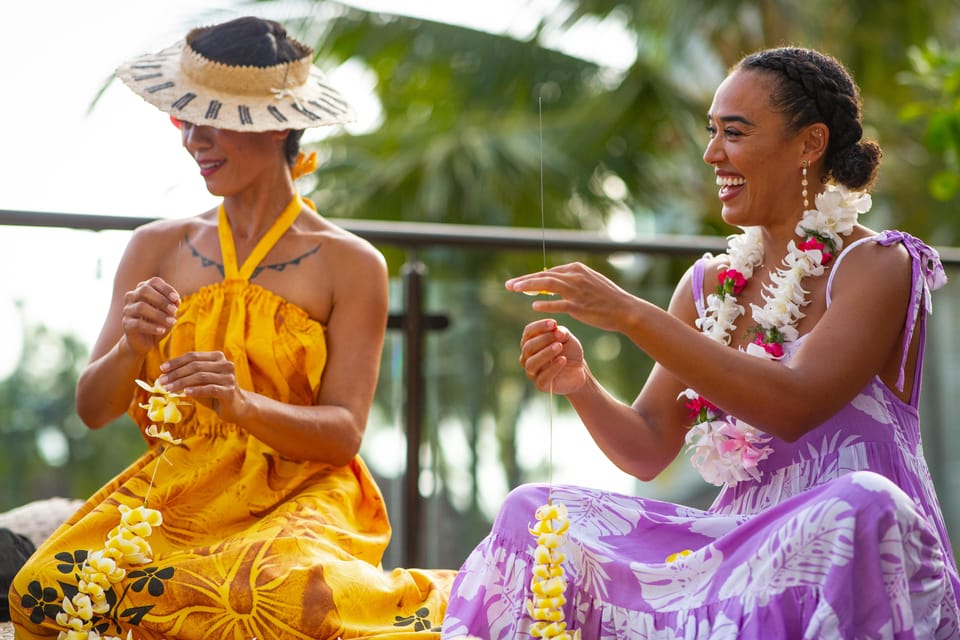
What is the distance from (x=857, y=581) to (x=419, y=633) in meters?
0.88

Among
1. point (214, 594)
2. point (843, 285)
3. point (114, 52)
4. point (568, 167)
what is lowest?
point (214, 594)

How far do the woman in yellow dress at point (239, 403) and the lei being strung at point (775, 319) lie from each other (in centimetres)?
63

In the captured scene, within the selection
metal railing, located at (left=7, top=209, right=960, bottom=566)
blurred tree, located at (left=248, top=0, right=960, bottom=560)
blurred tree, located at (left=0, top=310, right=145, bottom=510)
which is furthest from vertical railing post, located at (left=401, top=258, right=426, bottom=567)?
blurred tree, located at (left=248, top=0, right=960, bottom=560)

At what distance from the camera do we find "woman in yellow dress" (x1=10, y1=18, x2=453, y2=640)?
91.5 inches

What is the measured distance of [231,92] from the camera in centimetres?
272

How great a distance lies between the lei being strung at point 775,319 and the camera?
2299mm

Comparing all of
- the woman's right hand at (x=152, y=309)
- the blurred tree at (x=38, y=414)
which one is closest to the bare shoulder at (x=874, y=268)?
the woman's right hand at (x=152, y=309)

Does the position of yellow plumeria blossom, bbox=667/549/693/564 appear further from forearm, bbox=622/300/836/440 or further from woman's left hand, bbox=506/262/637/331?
woman's left hand, bbox=506/262/637/331

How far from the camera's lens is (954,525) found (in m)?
4.30

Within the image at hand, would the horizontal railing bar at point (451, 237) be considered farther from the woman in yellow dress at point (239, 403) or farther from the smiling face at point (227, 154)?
the smiling face at point (227, 154)

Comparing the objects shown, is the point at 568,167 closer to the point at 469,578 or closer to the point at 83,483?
the point at 83,483

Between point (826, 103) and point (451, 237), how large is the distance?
5.43ft

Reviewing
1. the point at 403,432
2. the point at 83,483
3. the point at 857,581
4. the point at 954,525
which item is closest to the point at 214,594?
the point at 857,581

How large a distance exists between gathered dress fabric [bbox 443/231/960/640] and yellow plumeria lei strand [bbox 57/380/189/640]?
0.61 meters
